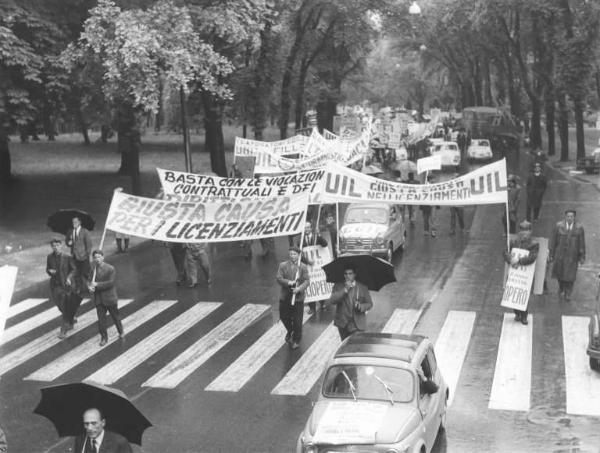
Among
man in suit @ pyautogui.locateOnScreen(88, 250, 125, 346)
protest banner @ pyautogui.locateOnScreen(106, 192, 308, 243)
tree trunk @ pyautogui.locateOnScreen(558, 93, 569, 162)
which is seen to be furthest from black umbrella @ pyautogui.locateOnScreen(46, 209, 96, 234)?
tree trunk @ pyautogui.locateOnScreen(558, 93, 569, 162)

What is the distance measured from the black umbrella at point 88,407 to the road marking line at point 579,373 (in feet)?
21.3

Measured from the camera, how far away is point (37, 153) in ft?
172

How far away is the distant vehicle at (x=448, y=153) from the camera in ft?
165

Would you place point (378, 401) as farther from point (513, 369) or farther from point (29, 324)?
point (29, 324)

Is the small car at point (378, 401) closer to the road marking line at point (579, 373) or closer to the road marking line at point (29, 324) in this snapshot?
the road marking line at point (579, 373)

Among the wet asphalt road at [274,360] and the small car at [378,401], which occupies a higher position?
the small car at [378,401]

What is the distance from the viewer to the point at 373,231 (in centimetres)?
2273

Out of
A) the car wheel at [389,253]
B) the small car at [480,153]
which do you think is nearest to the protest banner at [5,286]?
the car wheel at [389,253]

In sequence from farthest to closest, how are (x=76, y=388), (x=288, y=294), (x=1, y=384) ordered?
(x=288, y=294) < (x=1, y=384) < (x=76, y=388)

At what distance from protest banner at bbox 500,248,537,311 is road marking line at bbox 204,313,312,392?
419 cm

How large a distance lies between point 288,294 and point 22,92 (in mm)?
15791

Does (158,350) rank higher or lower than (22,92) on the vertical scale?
lower

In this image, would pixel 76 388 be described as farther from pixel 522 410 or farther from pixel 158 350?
pixel 158 350

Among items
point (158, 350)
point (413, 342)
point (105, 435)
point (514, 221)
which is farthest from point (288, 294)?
point (514, 221)
